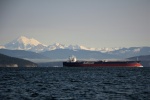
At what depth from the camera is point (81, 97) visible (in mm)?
52469

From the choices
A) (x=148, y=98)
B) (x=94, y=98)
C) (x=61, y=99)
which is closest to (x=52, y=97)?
(x=61, y=99)

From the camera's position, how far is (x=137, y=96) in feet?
173

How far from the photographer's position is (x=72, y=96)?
53.6 meters

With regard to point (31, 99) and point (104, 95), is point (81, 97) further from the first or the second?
point (31, 99)

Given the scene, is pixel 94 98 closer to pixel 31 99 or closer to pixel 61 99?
pixel 61 99

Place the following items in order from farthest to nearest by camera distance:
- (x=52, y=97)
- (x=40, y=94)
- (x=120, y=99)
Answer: (x=40, y=94) < (x=52, y=97) < (x=120, y=99)

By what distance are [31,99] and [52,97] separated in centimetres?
361

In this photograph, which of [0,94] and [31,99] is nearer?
[31,99]

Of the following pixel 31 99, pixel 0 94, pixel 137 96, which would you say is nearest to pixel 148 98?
pixel 137 96

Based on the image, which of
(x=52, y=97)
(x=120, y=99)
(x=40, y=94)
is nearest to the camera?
(x=120, y=99)

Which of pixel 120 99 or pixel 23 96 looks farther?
pixel 23 96

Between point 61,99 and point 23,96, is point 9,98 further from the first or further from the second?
point 61,99

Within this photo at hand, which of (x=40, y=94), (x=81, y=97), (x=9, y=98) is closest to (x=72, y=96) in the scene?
(x=81, y=97)

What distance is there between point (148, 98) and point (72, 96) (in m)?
10.4
